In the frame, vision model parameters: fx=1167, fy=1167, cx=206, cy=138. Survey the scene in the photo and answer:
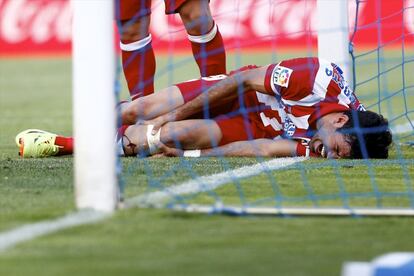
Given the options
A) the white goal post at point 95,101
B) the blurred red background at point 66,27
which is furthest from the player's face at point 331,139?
the blurred red background at point 66,27

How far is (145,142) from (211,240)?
2.29m

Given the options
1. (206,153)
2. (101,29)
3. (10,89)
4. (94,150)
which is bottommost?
(10,89)

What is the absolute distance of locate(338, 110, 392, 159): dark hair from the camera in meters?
5.76

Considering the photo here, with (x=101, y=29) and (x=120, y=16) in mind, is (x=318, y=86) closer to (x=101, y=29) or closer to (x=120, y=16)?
(x=120, y=16)

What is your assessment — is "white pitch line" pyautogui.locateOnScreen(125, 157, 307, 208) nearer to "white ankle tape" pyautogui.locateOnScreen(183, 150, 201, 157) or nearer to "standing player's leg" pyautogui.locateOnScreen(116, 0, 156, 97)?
"white ankle tape" pyautogui.locateOnScreen(183, 150, 201, 157)

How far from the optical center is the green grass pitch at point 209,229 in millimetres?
3441

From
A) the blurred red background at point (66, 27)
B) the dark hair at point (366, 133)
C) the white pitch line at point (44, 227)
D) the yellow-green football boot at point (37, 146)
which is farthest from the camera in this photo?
the blurred red background at point (66, 27)

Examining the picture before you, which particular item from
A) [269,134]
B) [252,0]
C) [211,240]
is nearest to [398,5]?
[269,134]

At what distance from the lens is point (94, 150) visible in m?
4.21

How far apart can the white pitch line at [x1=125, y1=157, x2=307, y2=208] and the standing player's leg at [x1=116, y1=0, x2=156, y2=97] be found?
3.50ft

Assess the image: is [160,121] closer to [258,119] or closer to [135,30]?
[258,119]

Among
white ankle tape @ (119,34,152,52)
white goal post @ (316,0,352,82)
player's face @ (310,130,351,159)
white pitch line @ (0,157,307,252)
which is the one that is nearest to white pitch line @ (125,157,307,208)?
white pitch line @ (0,157,307,252)

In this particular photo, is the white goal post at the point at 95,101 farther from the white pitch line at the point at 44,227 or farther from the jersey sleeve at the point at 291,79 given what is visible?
the jersey sleeve at the point at 291,79

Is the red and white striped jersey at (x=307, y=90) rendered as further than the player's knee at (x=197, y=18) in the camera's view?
No
